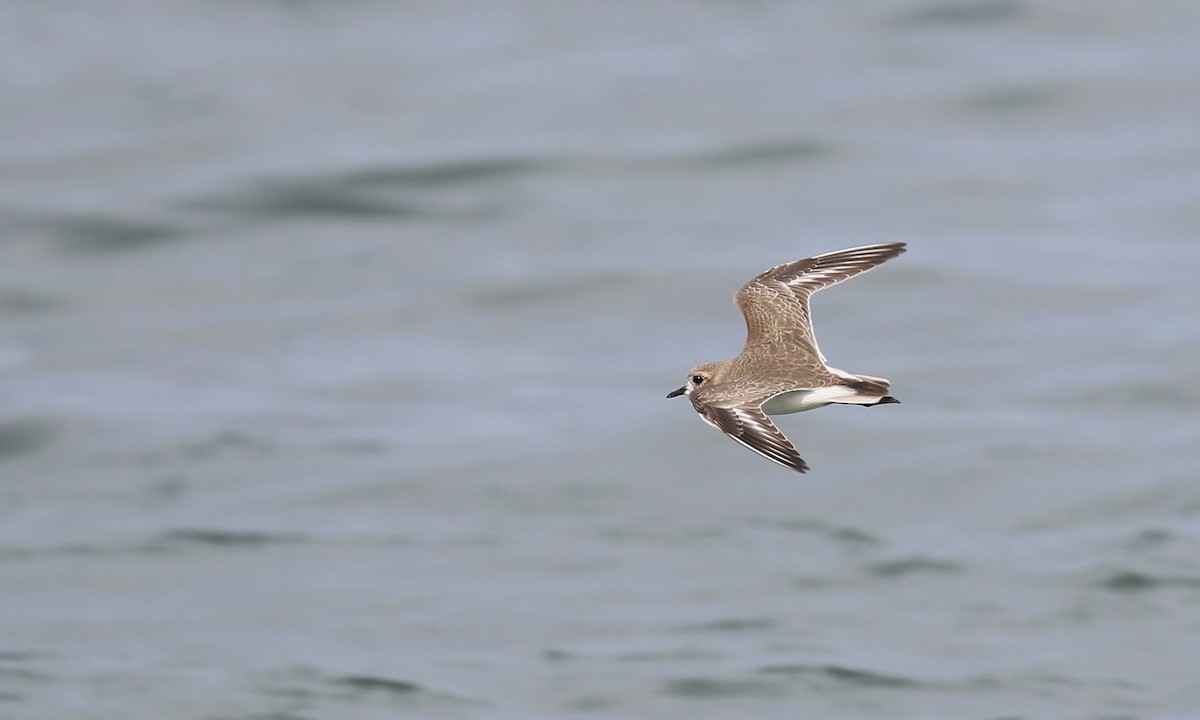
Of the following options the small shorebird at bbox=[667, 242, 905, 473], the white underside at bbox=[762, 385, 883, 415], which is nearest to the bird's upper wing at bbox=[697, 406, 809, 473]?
the small shorebird at bbox=[667, 242, 905, 473]

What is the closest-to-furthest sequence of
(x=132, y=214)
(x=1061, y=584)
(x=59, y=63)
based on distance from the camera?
(x=1061, y=584), (x=132, y=214), (x=59, y=63)

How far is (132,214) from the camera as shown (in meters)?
42.8

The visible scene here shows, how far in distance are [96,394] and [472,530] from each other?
352 inches

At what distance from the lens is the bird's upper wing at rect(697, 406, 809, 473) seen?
8215 millimetres

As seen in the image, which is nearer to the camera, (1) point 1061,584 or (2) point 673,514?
(1) point 1061,584

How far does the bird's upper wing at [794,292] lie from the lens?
36.0 feet

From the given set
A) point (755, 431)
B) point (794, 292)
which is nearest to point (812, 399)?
point (755, 431)

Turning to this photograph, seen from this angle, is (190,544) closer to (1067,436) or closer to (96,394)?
(96,394)

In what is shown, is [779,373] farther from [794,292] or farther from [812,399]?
[794,292]

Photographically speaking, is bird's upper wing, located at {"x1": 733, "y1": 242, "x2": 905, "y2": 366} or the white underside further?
bird's upper wing, located at {"x1": 733, "y1": 242, "x2": 905, "y2": 366}

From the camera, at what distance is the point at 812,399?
9.26 meters

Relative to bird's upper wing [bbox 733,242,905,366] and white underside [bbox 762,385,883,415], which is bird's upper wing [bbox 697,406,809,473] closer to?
white underside [bbox 762,385,883,415]

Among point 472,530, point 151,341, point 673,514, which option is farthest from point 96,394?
point 673,514

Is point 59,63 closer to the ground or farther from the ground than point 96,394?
farther from the ground
